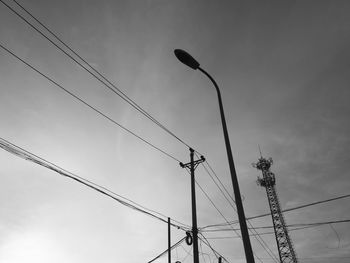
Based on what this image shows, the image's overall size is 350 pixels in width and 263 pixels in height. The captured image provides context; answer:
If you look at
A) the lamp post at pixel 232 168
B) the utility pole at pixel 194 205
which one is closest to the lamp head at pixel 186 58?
the lamp post at pixel 232 168

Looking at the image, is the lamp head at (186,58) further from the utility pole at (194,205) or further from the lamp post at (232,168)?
the utility pole at (194,205)

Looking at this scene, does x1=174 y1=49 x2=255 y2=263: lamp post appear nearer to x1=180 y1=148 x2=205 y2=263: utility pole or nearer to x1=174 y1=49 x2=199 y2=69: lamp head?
x1=174 y1=49 x2=199 y2=69: lamp head

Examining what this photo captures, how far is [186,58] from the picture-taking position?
8.68 meters

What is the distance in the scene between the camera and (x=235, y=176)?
6.77 m

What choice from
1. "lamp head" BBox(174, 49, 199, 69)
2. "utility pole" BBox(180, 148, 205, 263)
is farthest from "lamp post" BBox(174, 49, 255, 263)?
"utility pole" BBox(180, 148, 205, 263)

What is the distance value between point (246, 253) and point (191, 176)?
11.8 m

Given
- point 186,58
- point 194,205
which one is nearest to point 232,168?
point 186,58

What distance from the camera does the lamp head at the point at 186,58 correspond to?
28.0 ft

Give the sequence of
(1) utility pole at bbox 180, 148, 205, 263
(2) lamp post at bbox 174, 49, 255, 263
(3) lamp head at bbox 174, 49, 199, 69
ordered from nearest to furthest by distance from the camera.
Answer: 1. (2) lamp post at bbox 174, 49, 255, 263
2. (3) lamp head at bbox 174, 49, 199, 69
3. (1) utility pole at bbox 180, 148, 205, 263

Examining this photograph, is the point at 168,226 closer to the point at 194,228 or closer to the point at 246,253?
the point at 194,228

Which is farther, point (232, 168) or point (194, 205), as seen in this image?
point (194, 205)

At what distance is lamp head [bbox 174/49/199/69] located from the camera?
855 centimetres

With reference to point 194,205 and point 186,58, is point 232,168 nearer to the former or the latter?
point 186,58

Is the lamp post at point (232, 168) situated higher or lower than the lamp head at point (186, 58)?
lower
